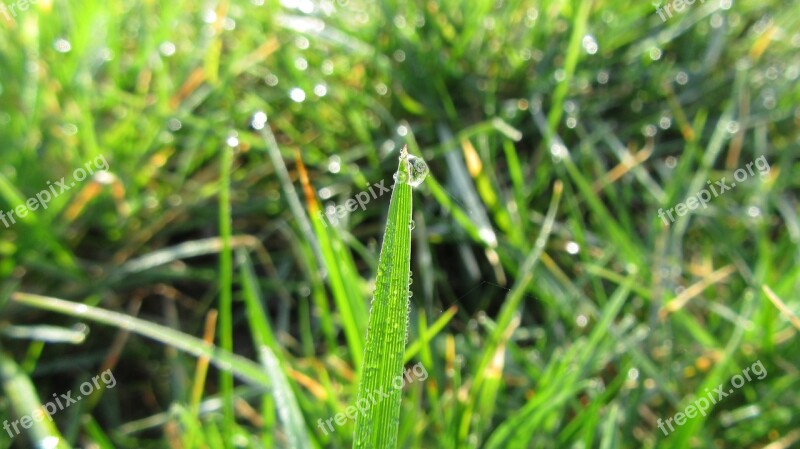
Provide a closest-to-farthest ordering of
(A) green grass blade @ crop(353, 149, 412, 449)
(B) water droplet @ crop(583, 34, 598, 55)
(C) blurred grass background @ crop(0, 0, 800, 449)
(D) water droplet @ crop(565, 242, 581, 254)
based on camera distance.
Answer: (A) green grass blade @ crop(353, 149, 412, 449), (C) blurred grass background @ crop(0, 0, 800, 449), (D) water droplet @ crop(565, 242, 581, 254), (B) water droplet @ crop(583, 34, 598, 55)

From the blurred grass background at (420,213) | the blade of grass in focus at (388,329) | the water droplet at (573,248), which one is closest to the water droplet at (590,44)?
the blurred grass background at (420,213)

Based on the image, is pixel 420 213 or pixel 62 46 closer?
pixel 420 213

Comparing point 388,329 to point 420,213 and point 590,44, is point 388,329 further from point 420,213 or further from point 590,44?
point 590,44

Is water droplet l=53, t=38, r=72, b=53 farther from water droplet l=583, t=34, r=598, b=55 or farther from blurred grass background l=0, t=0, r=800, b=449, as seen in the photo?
water droplet l=583, t=34, r=598, b=55

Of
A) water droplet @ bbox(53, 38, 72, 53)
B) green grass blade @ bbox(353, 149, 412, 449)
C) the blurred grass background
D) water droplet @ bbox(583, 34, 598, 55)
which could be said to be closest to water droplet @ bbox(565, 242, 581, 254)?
the blurred grass background

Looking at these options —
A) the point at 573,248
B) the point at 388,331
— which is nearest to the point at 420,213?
the point at 573,248

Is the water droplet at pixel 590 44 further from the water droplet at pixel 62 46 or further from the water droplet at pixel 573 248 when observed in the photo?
the water droplet at pixel 62 46

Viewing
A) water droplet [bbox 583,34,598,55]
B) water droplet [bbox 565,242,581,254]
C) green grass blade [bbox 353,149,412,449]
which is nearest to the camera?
green grass blade [bbox 353,149,412,449]
